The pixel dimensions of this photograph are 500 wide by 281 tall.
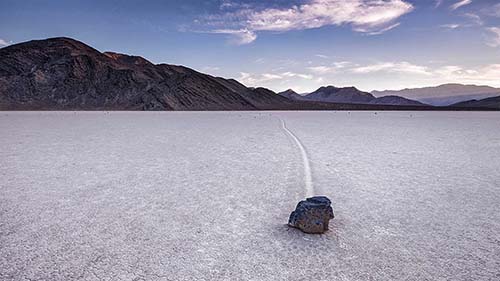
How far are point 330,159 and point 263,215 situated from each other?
173 inches

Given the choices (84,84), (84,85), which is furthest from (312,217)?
(84,84)

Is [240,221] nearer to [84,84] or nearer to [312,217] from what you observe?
[312,217]

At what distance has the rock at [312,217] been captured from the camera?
3.39 metres

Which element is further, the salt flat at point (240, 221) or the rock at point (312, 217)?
the rock at point (312, 217)

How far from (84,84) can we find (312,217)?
79.6m

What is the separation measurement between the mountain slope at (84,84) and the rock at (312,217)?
6847 cm

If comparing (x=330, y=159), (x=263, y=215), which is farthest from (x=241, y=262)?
(x=330, y=159)

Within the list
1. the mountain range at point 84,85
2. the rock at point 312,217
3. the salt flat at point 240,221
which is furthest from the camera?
the mountain range at point 84,85

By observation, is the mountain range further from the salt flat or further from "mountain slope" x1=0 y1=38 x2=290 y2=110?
the salt flat

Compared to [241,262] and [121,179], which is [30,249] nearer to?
[241,262]

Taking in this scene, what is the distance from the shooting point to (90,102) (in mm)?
69625

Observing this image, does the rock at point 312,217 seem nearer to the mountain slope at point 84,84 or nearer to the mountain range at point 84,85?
the mountain slope at point 84,84

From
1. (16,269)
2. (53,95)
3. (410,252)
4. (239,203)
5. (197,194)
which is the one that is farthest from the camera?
(53,95)

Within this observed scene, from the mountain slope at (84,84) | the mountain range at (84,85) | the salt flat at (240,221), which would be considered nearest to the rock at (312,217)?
the salt flat at (240,221)
